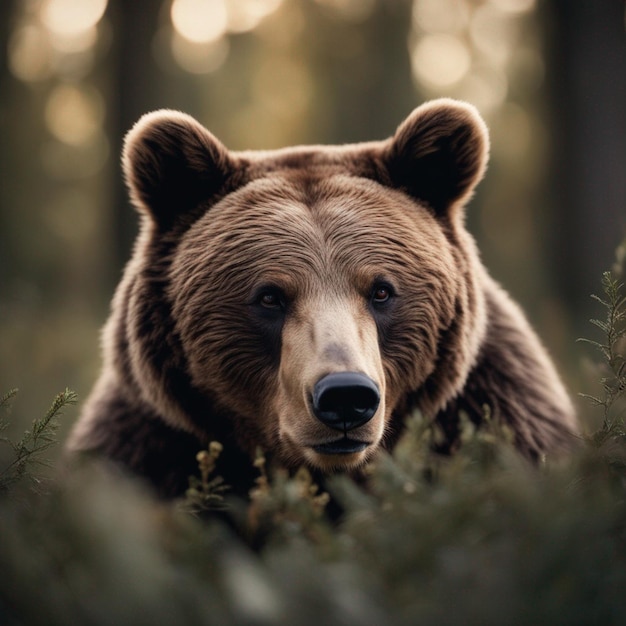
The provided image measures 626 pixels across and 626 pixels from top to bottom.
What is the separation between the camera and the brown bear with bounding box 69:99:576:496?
3.73 m

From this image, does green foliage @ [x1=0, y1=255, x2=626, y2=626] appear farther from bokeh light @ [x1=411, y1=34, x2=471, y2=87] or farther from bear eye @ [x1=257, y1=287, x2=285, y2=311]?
bokeh light @ [x1=411, y1=34, x2=471, y2=87]

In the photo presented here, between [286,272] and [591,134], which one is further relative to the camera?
[591,134]

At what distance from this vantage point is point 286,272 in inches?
146

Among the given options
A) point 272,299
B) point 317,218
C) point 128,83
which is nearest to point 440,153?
point 317,218

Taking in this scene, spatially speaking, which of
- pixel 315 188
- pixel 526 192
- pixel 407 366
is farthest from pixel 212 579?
pixel 526 192

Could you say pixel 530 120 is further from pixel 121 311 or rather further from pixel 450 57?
pixel 121 311

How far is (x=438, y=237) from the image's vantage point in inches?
162

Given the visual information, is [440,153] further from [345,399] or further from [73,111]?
[73,111]

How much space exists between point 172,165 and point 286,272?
98 centimetres

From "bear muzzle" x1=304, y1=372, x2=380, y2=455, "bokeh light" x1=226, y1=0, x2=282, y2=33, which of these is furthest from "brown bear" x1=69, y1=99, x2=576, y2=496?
"bokeh light" x1=226, y1=0, x2=282, y2=33

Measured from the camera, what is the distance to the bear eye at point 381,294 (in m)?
3.77

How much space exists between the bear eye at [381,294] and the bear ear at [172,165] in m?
1.13

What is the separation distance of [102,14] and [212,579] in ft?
55.5

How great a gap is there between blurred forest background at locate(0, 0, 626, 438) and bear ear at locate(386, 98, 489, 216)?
22.3 feet
